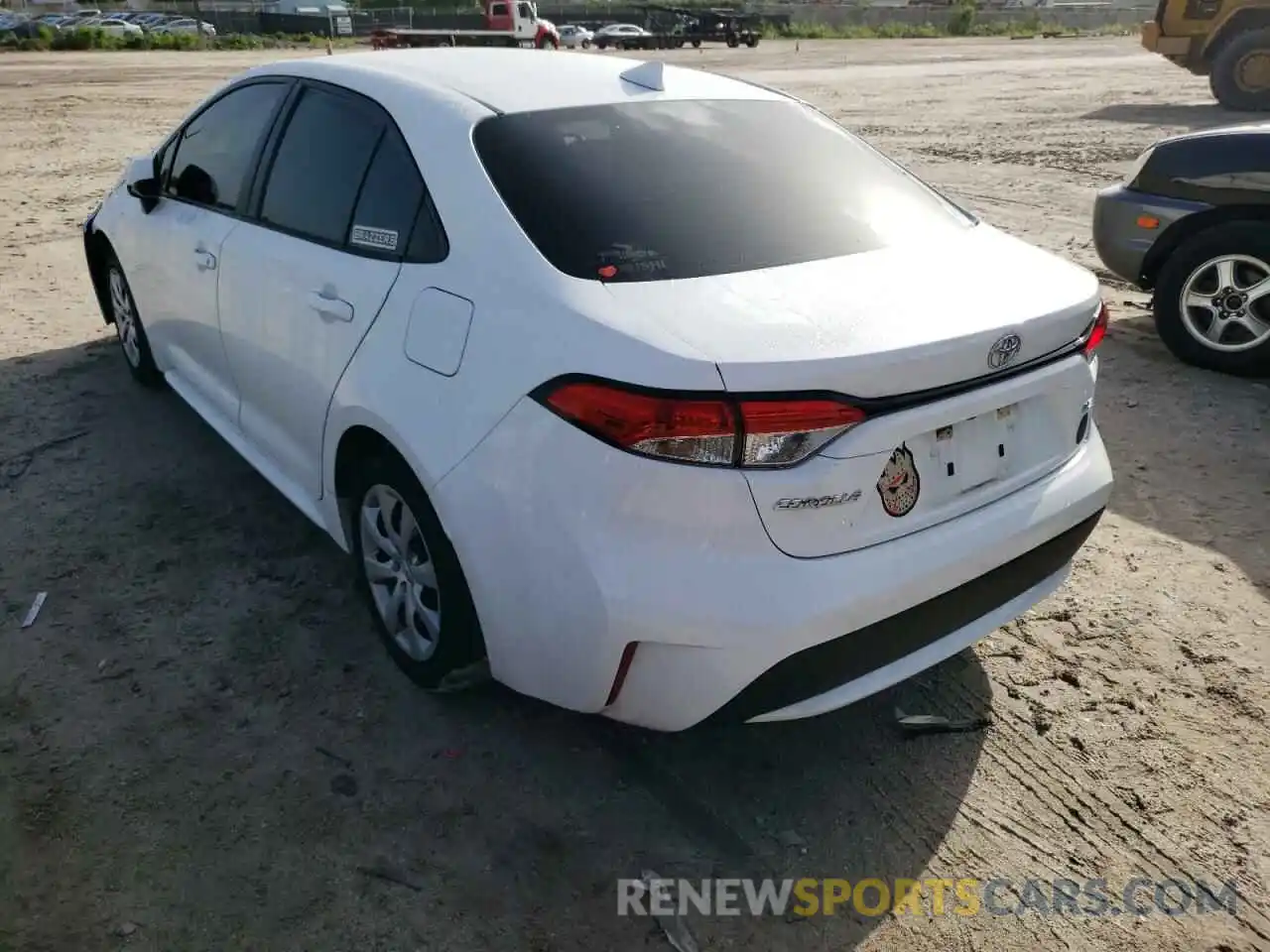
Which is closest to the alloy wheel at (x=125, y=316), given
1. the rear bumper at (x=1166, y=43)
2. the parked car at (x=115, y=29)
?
the rear bumper at (x=1166, y=43)

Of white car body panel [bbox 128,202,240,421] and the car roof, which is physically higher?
the car roof

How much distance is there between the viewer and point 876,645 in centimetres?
229

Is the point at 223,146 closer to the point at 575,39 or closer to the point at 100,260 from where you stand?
the point at 100,260

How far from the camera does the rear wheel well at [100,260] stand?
5.13 meters

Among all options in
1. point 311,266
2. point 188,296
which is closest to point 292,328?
point 311,266

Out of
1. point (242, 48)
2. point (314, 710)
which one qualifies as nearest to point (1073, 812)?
point (314, 710)

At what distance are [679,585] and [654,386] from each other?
0.42 m

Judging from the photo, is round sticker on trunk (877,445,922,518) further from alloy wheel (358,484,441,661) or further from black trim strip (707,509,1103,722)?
alloy wheel (358,484,441,661)

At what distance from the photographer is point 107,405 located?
502 centimetres

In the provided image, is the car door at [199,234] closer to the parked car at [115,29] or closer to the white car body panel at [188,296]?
the white car body panel at [188,296]

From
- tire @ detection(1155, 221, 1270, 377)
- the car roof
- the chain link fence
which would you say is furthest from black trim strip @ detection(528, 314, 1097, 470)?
the chain link fence

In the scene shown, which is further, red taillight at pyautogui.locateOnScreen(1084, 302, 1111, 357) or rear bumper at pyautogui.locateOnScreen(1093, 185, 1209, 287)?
rear bumper at pyautogui.locateOnScreen(1093, 185, 1209, 287)

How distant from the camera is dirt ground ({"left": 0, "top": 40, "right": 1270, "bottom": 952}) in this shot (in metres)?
2.29

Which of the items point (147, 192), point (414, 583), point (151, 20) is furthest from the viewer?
point (151, 20)
